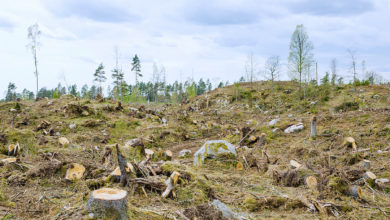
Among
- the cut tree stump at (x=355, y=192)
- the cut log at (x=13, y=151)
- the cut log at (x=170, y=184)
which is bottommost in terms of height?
the cut tree stump at (x=355, y=192)

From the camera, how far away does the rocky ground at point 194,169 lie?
3963 mm

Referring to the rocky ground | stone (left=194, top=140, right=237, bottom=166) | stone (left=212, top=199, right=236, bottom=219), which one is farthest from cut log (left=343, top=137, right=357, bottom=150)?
stone (left=212, top=199, right=236, bottom=219)

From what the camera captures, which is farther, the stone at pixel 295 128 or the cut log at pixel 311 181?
the stone at pixel 295 128

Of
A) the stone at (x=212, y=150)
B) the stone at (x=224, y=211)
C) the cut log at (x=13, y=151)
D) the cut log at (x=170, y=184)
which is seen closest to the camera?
the stone at (x=224, y=211)

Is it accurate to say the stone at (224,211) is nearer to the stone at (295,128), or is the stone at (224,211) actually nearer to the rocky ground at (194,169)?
the rocky ground at (194,169)

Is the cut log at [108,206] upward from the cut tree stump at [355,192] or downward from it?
upward

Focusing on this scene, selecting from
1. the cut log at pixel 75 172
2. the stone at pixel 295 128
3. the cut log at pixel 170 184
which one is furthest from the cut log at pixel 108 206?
the stone at pixel 295 128

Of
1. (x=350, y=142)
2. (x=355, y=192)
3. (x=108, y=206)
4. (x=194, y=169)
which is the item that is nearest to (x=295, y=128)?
(x=350, y=142)

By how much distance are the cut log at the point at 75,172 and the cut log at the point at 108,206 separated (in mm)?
2368

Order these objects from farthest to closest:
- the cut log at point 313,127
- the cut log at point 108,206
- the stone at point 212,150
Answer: the cut log at point 313,127
the stone at point 212,150
the cut log at point 108,206

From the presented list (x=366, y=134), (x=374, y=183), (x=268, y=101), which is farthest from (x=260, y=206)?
(x=268, y=101)

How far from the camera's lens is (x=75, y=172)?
506 centimetres

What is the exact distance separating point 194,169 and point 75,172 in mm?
2810

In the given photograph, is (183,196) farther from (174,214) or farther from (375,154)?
(375,154)
